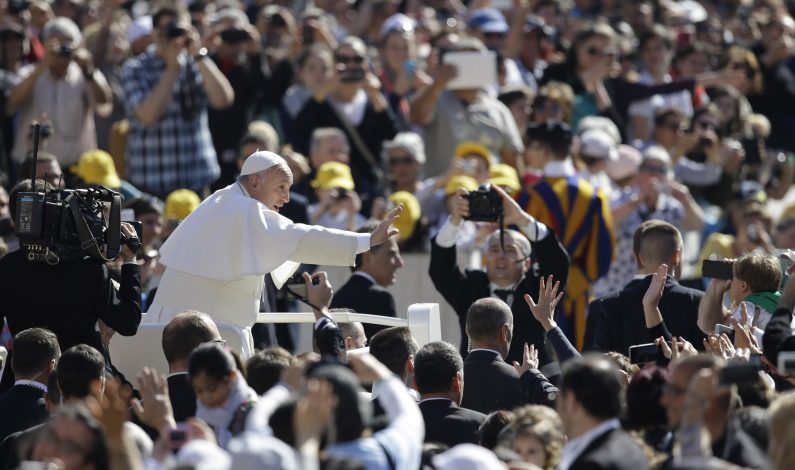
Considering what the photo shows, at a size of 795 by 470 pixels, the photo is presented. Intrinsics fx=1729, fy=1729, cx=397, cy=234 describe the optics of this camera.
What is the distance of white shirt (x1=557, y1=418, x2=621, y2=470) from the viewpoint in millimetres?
6133

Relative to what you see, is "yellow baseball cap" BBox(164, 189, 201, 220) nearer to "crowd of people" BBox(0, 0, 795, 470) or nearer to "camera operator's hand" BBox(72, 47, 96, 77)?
"crowd of people" BBox(0, 0, 795, 470)

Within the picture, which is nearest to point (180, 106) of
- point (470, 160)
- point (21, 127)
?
point (21, 127)

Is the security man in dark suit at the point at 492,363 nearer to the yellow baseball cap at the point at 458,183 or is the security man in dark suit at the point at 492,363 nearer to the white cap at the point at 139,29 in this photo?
the yellow baseball cap at the point at 458,183

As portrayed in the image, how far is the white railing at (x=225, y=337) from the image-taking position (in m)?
8.88

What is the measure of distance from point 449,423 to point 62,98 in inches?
254

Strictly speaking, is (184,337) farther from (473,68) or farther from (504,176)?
(473,68)

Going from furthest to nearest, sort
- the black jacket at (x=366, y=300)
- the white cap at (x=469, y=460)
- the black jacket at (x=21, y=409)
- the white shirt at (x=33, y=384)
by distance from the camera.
Answer: the black jacket at (x=366, y=300), the white shirt at (x=33, y=384), the black jacket at (x=21, y=409), the white cap at (x=469, y=460)

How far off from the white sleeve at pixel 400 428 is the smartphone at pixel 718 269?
311cm

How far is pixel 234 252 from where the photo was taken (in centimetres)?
912

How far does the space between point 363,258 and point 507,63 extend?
Answer: 5230 millimetres

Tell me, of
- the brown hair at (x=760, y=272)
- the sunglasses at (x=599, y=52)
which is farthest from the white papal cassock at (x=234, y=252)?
the sunglasses at (x=599, y=52)

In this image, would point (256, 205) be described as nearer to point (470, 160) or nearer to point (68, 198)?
point (68, 198)

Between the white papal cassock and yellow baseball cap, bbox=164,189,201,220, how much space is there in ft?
8.64

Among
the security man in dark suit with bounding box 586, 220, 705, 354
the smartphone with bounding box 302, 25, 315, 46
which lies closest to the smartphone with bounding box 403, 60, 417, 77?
the smartphone with bounding box 302, 25, 315, 46
